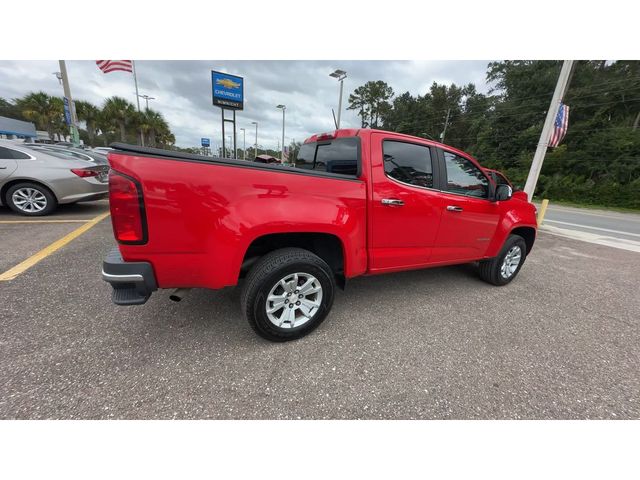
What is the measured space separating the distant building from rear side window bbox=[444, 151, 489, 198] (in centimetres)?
4621

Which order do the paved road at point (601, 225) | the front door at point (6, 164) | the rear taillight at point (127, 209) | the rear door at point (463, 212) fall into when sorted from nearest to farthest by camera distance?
the rear taillight at point (127, 209), the rear door at point (463, 212), the front door at point (6, 164), the paved road at point (601, 225)

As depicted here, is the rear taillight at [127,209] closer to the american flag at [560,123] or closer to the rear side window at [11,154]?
the rear side window at [11,154]

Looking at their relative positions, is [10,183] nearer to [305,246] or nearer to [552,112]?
[305,246]

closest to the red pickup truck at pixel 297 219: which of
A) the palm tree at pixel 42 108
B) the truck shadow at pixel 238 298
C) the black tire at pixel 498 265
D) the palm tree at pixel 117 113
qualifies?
the black tire at pixel 498 265

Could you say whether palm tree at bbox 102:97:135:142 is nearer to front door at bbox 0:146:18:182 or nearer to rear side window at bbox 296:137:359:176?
front door at bbox 0:146:18:182

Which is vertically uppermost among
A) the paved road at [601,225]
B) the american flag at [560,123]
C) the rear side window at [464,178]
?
the american flag at [560,123]

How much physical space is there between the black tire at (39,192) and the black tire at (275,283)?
607 cm

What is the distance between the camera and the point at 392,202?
7.86ft

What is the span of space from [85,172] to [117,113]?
34157mm

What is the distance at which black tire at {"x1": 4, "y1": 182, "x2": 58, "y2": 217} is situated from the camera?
5.22 meters

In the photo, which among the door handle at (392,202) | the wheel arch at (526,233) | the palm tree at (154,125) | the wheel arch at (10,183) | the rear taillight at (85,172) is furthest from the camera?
the palm tree at (154,125)

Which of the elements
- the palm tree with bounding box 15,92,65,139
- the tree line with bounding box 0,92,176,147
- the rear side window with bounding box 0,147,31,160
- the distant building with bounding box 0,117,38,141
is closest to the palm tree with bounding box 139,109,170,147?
the tree line with bounding box 0,92,176,147

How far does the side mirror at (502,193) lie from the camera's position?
117 inches

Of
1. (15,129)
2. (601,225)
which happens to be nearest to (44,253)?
(601,225)
